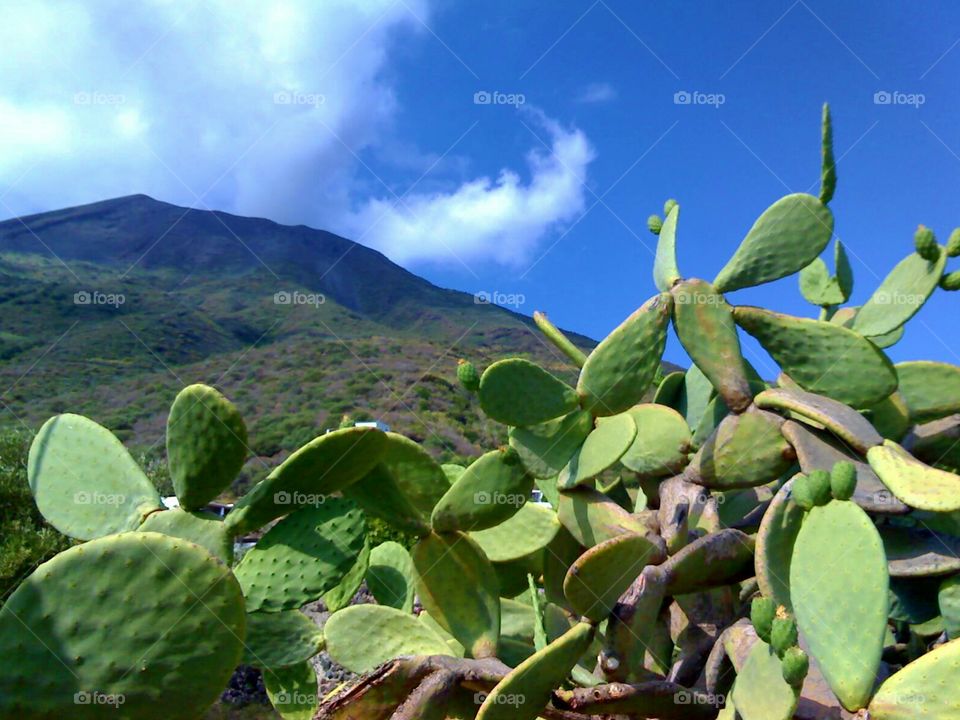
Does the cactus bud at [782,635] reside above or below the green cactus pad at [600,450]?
below

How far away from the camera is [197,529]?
1.92m

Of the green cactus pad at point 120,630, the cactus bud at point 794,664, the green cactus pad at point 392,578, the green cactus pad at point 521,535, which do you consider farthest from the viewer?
the green cactus pad at point 392,578

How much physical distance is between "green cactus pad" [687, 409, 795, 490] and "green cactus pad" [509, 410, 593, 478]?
35cm

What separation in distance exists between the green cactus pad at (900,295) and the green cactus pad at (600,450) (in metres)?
0.96

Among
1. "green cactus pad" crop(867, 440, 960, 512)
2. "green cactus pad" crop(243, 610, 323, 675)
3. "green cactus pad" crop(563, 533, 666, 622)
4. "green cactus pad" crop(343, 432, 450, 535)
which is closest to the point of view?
"green cactus pad" crop(867, 440, 960, 512)

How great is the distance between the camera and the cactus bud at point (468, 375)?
206 centimetres

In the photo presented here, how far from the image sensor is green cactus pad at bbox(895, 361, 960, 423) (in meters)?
2.47

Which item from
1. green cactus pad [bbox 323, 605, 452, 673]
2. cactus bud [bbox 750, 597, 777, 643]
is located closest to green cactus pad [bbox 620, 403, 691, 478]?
green cactus pad [bbox 323, 605, 452, 673]

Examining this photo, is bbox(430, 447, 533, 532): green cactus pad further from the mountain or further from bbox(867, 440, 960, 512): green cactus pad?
the mountain

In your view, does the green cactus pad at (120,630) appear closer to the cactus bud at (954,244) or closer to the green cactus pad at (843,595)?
the green cactus pad at (843,595)

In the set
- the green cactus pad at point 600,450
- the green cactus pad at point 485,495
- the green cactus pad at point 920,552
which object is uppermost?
the green cactus pad at point 600,450

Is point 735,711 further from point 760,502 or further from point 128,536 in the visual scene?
point 128,536

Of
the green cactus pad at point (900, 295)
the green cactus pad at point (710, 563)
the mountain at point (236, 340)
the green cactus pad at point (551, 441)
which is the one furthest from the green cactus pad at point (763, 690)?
the mountain at point (236, 340)

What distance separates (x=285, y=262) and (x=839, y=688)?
7262cm
